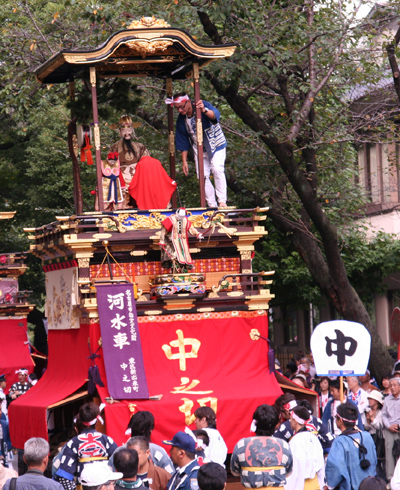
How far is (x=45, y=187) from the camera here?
22594 millimetres

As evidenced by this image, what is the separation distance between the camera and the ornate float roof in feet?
40.5

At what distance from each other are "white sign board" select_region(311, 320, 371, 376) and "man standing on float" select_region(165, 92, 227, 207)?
369 centimetres

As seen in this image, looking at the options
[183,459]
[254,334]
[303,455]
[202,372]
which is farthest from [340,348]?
[183,459]

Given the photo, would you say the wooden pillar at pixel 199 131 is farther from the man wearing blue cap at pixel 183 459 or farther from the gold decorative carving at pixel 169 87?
the man wearing blue cap at pixel 183 459

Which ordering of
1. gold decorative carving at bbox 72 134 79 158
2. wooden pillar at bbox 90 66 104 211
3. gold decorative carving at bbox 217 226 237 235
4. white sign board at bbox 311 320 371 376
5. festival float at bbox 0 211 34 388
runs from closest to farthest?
white sign board at bbox 311 320 371 376
gold decorative carving at bbox 217 226 237 235
wooden pillar at bbox 90 66 104 211
gold decorative carving at bbox 72 134 79 158
festival float at bbox 0 211 34 388

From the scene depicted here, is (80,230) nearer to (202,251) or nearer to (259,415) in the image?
(202,251)

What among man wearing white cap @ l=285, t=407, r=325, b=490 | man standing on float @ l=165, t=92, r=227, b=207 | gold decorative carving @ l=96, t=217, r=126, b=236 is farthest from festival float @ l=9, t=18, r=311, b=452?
man wearing white cap @ l=285, t=407, r=325, b=490

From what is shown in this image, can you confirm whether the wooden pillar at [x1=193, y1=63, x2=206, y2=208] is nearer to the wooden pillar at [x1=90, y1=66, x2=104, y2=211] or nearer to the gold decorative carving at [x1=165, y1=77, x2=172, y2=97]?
the gold decorative carving at [x1=165, y1=77, x2=172, y2=97]

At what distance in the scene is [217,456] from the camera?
8.25m

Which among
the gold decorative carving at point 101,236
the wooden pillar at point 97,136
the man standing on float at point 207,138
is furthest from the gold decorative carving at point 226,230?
the wooden pillar at point 97,136

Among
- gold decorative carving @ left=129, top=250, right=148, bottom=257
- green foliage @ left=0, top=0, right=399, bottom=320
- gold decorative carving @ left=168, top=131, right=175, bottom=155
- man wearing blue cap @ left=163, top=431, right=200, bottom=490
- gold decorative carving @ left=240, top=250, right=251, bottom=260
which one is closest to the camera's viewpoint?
man wearing blue cap @ left=163, top=431, right=200, bottom=490

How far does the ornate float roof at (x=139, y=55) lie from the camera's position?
12.4 metres

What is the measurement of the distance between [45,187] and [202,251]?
35.3ft

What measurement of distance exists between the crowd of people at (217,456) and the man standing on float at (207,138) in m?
4.21
